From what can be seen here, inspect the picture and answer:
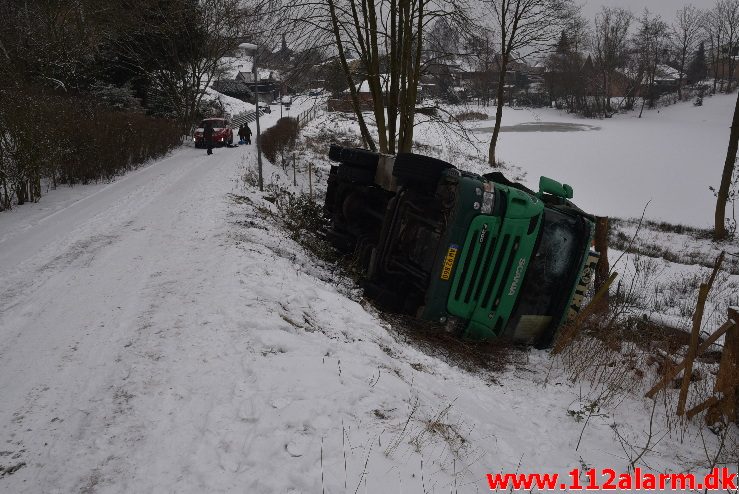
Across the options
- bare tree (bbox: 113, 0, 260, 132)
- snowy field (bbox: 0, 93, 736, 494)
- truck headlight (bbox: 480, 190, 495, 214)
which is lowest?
snowy field (bbox: 0, 93, 736, 494)

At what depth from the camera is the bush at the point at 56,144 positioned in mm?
9656

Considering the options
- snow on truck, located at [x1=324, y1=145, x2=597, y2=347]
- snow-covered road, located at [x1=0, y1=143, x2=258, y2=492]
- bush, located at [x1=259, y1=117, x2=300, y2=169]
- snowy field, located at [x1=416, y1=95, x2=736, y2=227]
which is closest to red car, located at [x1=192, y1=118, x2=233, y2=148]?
bush, located at [x1=259, y1=117, x2=300, y2=169]

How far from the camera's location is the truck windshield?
5375mm

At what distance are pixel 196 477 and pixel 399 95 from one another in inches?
423

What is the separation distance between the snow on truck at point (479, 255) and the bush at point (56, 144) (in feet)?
28.5

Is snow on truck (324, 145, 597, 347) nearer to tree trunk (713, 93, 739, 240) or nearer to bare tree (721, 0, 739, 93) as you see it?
tree trunk (713, 93, 739, 240)

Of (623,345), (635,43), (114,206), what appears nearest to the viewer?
(623,345)

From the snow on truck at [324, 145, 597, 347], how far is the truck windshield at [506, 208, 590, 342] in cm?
1

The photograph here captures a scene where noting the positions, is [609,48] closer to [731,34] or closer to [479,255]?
[731,34]

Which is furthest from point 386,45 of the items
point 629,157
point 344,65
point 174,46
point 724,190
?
point 629,157

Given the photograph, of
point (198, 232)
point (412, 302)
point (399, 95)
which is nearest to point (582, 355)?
point (412, 302)

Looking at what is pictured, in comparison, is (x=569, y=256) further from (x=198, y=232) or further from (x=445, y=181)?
(x=198, y=232)

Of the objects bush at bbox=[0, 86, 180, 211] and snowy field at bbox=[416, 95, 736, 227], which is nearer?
bush at bbox=[0, 86, 180, 211]

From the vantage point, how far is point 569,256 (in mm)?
5469
